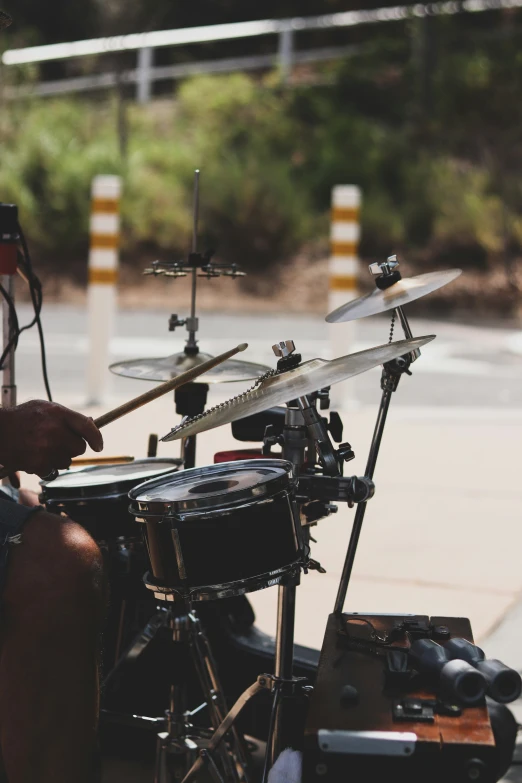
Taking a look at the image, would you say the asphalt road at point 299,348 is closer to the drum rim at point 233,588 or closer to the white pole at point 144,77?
the drum rim at point 233,588

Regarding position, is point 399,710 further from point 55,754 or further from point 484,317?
point 484,317

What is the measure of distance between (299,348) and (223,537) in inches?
281

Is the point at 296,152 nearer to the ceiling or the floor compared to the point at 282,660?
nearer to the ceiling

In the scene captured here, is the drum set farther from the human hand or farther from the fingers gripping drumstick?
the human hand

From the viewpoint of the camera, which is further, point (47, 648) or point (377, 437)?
point (377, 437)

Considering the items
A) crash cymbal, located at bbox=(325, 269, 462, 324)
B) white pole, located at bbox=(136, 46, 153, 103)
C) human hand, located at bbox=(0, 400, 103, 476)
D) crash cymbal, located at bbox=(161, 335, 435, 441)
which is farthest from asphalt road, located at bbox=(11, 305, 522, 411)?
white pole, located at bbox=(136, 46, 153, 103)

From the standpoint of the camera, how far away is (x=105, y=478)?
271 centimetres

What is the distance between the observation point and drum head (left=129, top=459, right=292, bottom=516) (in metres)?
2.15

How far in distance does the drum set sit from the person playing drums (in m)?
0.21

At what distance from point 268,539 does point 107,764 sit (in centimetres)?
103

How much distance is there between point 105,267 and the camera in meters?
6.98

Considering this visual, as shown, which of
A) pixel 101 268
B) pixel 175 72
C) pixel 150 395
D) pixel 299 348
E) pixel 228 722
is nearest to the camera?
pixel 150 395

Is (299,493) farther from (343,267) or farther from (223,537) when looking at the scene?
(343,267)

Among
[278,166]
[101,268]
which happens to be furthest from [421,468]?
[278,166]
